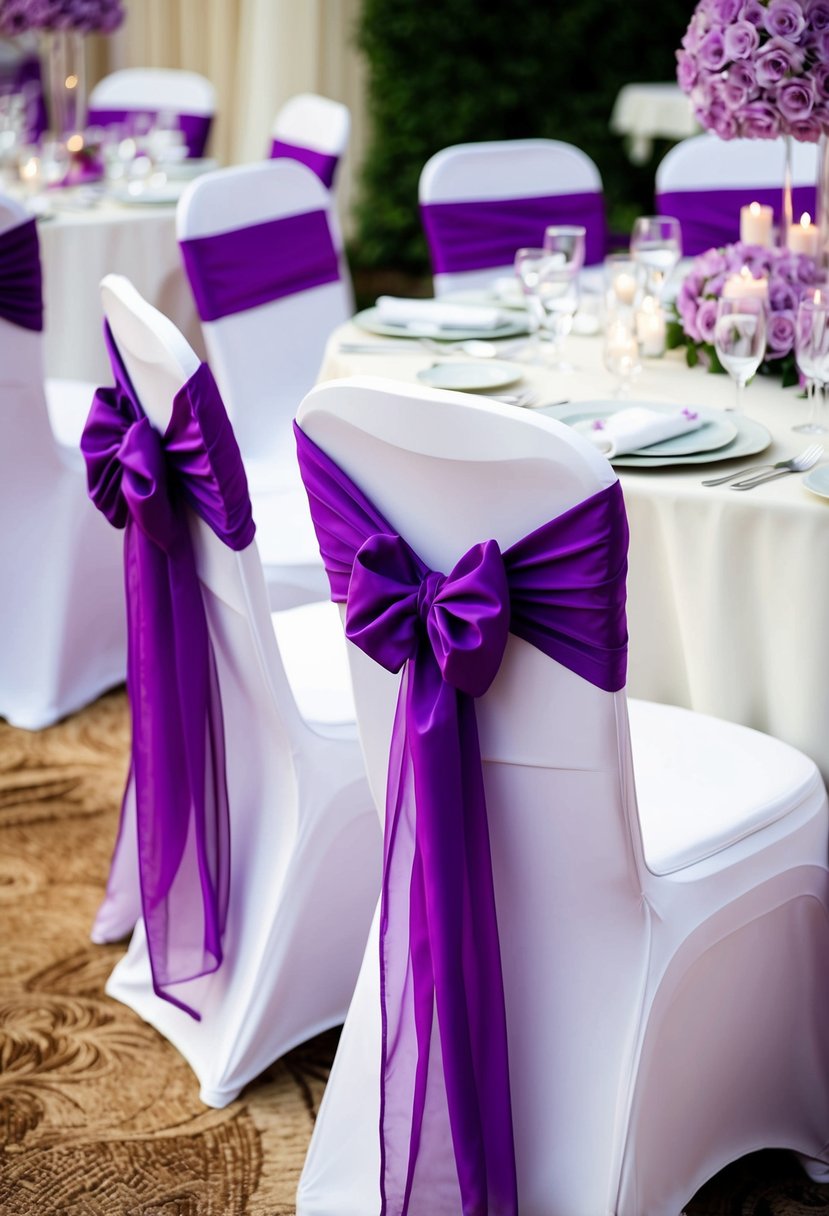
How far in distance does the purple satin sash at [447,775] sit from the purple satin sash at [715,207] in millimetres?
2111

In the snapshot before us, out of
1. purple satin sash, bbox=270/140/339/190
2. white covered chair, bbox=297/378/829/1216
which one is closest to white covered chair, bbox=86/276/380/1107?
white covered chair, bbox=297/378/829/1216

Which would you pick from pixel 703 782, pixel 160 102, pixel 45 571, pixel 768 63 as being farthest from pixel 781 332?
pixel 160 102

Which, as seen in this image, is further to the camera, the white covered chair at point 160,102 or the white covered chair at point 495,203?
the white covered chair at point 160,102

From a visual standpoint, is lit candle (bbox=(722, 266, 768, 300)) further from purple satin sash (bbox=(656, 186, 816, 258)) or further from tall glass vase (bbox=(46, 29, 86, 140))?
tall glass vase (bbox=(46, 29, 86, 140))

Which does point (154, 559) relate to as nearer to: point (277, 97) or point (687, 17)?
point (277, 97)

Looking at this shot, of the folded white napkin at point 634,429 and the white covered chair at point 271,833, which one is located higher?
the folded white napkin at point 634,429

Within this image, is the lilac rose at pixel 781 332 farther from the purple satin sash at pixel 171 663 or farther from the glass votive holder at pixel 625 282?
the purple satin sash at pixel 171 663

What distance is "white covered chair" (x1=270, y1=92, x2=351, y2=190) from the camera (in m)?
3.90

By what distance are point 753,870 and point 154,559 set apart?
821 millimetres

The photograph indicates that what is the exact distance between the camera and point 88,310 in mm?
3689

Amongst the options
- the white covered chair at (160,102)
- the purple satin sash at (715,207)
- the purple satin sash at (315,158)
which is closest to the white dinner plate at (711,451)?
the purple satin sash at (715,207)

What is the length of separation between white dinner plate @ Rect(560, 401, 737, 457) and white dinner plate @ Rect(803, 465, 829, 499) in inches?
5.3

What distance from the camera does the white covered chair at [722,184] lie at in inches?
129

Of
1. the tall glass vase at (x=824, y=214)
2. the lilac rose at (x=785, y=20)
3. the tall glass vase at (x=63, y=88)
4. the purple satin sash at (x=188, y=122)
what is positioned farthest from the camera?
the purple satin sash at (x=188, y=122)
